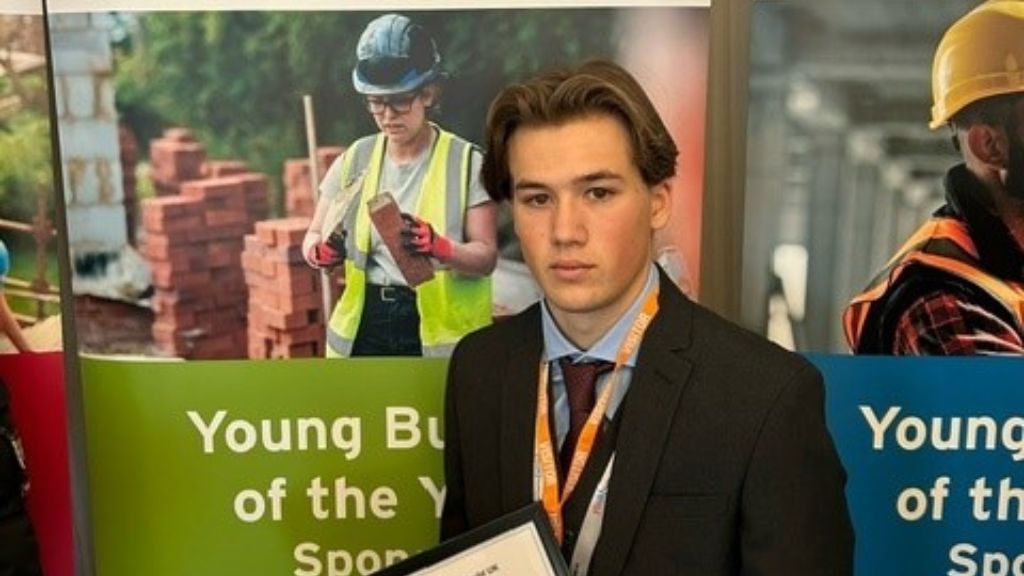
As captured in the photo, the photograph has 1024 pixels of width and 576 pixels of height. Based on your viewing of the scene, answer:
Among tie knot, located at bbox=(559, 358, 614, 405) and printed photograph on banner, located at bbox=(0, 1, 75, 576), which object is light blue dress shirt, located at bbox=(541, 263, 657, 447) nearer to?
tie knot, located at bbox=(559, 358, 614, 405)

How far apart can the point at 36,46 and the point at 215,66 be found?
0.32m

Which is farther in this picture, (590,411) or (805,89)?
(805,89)

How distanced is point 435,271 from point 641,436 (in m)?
0.69

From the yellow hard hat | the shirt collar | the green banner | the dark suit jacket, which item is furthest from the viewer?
the green banner

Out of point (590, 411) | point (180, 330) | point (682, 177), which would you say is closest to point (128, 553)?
point (180, 330)

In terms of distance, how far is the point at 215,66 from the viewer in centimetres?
184

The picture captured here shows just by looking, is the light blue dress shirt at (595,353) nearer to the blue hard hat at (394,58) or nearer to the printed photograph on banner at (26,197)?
the blue hard hat at (394,58)

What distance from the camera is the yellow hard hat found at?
5.76 ft

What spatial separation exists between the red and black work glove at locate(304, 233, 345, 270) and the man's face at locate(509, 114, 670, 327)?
25.0 inches

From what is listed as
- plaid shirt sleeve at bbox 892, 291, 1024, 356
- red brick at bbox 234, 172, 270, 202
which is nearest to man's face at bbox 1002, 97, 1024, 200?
plaid shirt sleeve at bbox 892, 291, 1024, 356

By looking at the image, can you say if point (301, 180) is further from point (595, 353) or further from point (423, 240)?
point (595, 353)

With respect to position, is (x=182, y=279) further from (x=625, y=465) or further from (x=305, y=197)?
(x=625, y=465)

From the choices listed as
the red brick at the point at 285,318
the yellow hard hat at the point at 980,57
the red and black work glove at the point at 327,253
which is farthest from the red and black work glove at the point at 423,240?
the yellow hard hat at the point at 980,57

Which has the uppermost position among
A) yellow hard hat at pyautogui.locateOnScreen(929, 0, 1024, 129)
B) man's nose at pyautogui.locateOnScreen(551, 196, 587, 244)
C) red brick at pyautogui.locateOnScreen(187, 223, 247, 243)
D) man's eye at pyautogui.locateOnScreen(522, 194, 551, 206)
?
yellow hard hat at pyautogui.locateOnScreen(929, 0, 1024, 129)
